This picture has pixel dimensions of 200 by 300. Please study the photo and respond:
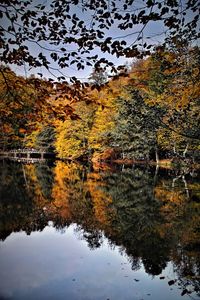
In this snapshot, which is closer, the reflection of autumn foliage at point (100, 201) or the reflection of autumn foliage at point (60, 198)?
the reflection of autumn foliage at point (100, 201)

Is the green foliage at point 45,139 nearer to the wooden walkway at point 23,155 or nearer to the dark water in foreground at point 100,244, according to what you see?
the wooden walkway at point 23,155

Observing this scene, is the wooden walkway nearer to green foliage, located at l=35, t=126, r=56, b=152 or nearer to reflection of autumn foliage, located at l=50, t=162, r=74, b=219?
green foliage, located at l=35, t=126, r=56, b=152

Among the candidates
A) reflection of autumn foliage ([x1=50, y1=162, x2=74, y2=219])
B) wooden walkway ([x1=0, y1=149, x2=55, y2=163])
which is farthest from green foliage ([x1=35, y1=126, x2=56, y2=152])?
reflection of autumn foliage ([x1=50, y1=162, x2=74, y2=219])

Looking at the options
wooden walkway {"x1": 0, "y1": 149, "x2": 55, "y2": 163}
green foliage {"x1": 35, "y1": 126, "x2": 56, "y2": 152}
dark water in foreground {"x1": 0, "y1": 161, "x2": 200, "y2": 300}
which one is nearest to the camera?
dark water in foreground {"x1": 0, "y1": 161, "x2": 200, "y2": 300}

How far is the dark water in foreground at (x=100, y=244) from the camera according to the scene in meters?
7.25

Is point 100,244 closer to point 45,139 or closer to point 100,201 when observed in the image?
point 100,201

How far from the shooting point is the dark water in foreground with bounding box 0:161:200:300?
7.25 m

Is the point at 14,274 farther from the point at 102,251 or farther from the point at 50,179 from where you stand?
the point at 50,179

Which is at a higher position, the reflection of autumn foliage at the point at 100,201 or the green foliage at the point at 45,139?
the green foliage at the point at 45,139

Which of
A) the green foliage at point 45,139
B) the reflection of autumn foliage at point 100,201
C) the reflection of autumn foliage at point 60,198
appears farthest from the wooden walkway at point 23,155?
the reflection of autumn foliage at point 100,201

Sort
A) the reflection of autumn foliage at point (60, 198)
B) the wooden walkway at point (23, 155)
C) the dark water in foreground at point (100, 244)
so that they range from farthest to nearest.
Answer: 1. the wooden walkway at point (23, 155)
2. the reflection of autumn foliage at point (60, 198)
3. the dark water in foreground at point (100, 244)

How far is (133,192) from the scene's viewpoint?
57.6 ft

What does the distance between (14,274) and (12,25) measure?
5.73m

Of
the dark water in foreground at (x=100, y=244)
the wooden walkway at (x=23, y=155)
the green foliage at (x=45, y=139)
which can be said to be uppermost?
the green foliage at (x=45, y=139)
